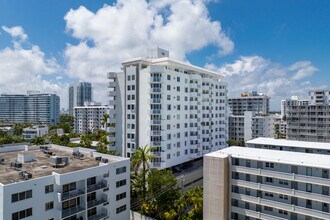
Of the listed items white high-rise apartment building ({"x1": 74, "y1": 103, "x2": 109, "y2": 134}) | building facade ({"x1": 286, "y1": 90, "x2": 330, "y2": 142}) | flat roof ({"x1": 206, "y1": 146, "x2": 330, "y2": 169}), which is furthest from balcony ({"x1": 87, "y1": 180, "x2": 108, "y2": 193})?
white high-rise apartment building ({"x1": 74, "y1": 103, "x2": 109, "y2": 134})

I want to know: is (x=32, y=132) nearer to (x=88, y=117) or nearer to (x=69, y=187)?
(x=88, y=117)

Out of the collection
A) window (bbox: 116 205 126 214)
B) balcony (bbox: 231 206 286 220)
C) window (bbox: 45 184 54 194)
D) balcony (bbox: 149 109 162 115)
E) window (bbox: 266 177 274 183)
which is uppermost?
balcony (bbox: 149 109 162 115)

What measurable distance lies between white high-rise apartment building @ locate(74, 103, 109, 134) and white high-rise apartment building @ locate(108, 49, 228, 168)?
89.8m

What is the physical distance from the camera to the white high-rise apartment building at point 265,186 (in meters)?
30.6

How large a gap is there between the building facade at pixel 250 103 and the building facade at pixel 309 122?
52224 millimetres

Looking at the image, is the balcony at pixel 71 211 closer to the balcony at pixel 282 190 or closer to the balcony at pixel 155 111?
the balcony at pixel 282 190

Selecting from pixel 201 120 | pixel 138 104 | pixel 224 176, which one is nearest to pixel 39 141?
pixel 138 104

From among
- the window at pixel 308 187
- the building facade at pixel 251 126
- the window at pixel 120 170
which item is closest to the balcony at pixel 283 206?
the window at pixel 308 187

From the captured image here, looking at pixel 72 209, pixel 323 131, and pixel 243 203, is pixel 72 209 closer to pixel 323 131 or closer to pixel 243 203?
pixel 243 203

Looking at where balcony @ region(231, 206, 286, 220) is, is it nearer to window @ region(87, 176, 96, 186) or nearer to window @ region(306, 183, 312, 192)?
window @ region(306, 183, 312, 192)

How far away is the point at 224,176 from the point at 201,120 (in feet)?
124

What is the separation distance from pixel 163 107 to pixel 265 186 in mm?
30089

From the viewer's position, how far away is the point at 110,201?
A: 35.2 meters

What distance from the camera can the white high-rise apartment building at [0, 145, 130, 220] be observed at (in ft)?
86.6
